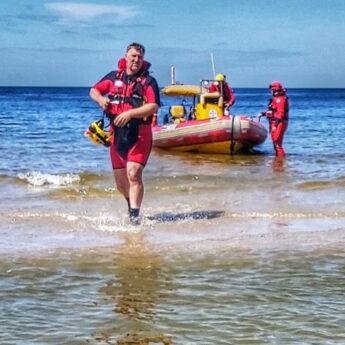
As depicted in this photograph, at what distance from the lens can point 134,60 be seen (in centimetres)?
691

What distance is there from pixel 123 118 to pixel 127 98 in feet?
0.79

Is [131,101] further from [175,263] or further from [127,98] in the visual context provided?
[175,263]

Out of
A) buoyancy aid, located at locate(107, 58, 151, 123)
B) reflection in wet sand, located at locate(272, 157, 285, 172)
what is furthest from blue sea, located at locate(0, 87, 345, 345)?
reflection in wet sand, located at locate(272, 157, 285, 172)

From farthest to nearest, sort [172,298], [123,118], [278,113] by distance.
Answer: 1. [278,113]
2. [123,118]
3. [172,298]

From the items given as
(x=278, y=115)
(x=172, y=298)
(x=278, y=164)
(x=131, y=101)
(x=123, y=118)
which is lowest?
(x=278, y=164)

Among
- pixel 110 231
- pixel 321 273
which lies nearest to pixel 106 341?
pixel 321 273

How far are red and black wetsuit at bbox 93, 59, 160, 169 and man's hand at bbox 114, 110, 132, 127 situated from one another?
0.40 ft

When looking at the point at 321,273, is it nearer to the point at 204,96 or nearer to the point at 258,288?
the point at 258,288

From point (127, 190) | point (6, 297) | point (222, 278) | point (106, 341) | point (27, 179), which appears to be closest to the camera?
point (106, 341)

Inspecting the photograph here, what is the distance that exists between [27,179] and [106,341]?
7525 mm

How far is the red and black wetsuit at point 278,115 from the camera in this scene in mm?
15953

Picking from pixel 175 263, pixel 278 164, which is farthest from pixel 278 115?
pixel 175 263

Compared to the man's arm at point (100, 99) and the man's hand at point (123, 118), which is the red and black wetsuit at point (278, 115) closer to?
the man's arm at point (100, 99)

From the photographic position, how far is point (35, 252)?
6.02 metres
